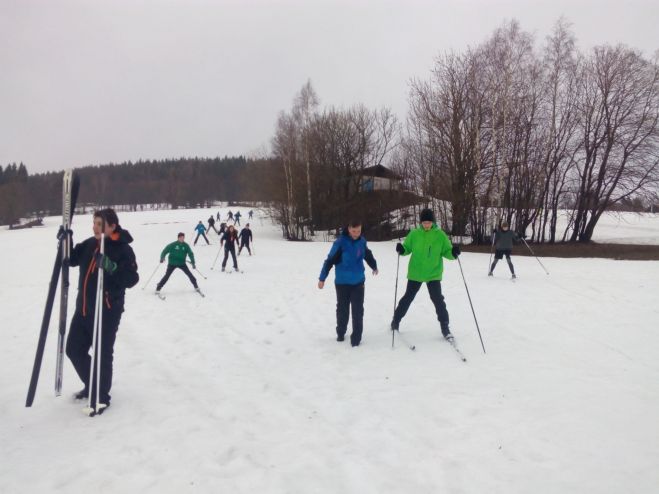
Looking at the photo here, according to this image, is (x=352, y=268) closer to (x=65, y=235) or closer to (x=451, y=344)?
(x=451, y=344)

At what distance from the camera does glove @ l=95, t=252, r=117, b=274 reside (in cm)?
362

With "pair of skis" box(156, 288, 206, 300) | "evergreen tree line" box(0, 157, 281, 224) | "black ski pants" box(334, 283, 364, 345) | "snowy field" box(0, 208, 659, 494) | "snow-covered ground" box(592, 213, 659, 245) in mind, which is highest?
"evergreen tree line" box(0, 157, 281, 224)

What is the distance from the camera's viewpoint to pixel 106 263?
3.65m

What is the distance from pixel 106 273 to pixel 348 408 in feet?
8.83

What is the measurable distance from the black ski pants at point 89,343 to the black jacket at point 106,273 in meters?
0.08

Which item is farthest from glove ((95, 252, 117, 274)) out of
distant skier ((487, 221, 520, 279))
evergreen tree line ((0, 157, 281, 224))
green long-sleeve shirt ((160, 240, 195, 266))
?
evergreen tree line ((0, 157, 281, 224))

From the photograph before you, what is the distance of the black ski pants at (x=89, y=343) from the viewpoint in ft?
12.5

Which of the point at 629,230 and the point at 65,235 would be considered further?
the point at 629,230

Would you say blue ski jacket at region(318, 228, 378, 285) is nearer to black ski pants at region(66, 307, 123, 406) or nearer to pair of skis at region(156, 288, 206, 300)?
black ski pants at region(66, 307, 123, 406)

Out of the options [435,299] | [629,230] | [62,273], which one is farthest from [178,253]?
[629,230]

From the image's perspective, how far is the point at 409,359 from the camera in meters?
5.36

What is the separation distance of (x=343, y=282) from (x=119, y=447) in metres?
3.44

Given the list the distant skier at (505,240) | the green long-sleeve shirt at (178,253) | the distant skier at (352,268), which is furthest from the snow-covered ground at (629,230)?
the green long-sleeve shirt at (178,253)

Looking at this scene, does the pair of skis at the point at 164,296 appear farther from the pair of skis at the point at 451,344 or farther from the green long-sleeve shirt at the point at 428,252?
the green long-sleeve shirt at the point at 428,252
